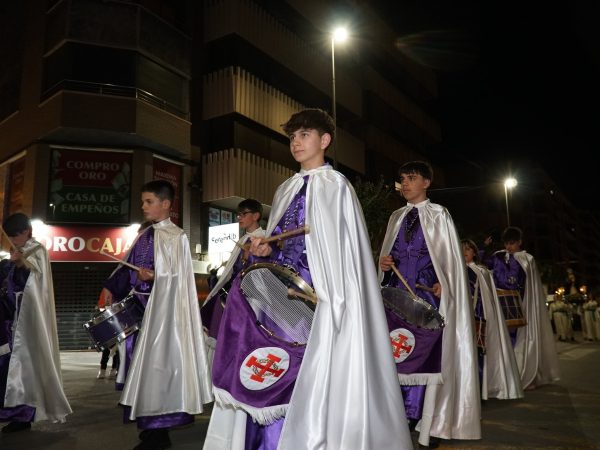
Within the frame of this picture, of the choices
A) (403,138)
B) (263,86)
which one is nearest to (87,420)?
(263,86)

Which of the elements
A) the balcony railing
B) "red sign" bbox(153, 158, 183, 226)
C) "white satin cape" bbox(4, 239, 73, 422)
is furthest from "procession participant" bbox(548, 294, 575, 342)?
"white satin cape" bbox(4, 239, 73, 422)

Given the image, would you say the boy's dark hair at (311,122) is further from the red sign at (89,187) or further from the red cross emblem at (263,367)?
the red sign at (89,187)

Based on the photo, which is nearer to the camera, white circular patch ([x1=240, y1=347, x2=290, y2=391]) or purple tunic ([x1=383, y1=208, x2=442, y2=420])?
white circular patch ([x1=240, y1=347, x2=290, y2=391])

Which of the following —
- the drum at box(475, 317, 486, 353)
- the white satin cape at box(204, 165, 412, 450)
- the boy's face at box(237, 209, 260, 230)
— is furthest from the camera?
the drum at box(475, 317, 486, 353)

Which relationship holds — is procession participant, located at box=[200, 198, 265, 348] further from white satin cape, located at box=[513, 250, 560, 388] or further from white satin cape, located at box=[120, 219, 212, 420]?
white satin cape, located at box=[513, 250, 560, 388]

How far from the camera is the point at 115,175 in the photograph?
18.3m

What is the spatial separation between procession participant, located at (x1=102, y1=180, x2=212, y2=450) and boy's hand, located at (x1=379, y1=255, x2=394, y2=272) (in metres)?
1.82

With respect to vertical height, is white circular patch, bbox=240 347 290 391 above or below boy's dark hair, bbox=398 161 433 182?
below

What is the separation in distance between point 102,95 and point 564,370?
15333 millimetres

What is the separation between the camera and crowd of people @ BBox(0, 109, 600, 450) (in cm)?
281

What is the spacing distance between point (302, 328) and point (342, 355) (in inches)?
11.9

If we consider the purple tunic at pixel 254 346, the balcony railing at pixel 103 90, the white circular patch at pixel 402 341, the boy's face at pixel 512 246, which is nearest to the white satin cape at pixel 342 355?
the purple tunic at pixel 254 346

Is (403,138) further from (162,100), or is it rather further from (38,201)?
(38,201)

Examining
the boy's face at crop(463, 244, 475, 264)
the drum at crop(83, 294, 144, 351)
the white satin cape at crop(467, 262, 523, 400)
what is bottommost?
the white satin cape at crop(467, 262, 523, 400)
